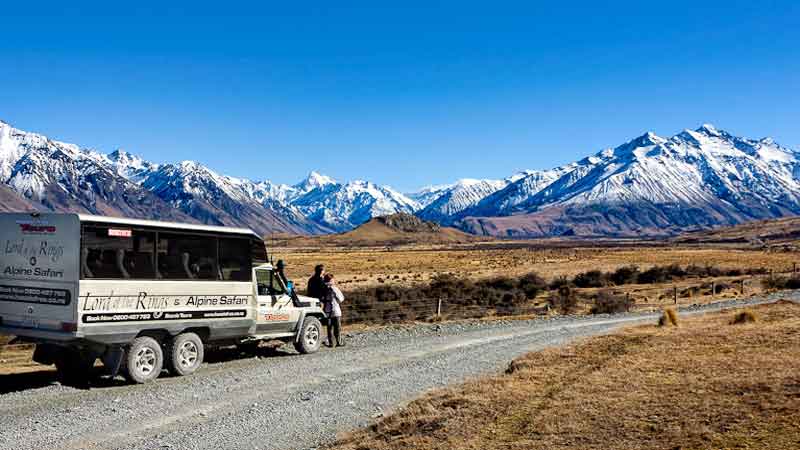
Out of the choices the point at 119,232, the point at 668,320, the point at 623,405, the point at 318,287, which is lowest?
the point at 623,405

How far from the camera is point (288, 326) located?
18.8m

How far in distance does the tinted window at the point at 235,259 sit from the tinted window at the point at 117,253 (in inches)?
79.6

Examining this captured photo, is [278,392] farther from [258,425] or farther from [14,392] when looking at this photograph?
[14,392]

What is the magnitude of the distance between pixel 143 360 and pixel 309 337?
5591 millimetres

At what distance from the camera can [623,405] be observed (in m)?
10.8

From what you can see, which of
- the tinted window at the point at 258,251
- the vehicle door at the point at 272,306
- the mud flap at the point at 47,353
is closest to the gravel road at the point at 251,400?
the mud flap at the point at 47,353

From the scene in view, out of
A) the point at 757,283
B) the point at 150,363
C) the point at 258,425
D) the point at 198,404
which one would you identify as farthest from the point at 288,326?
the point at 757,283

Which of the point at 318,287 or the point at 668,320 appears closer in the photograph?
the point at 318,287

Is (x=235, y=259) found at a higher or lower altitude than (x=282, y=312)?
higher

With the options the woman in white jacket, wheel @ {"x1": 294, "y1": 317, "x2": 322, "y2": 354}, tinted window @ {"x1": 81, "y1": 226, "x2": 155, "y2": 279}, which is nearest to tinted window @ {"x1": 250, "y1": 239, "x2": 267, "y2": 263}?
wheel @ {"x1": 294, "y1": 317, "x2": 322, "y2": 354}

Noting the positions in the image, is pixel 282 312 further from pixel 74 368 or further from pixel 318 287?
pixel 74 368

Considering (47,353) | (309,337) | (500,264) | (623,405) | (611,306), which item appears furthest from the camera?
(500,264)

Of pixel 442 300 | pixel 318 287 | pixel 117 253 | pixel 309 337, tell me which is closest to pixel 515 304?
pixel 442 300

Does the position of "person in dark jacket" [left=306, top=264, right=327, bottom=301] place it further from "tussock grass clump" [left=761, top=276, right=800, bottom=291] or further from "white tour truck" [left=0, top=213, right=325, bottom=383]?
"tussock grass clump" [left=761, top=276, right=800, bottom=291]
